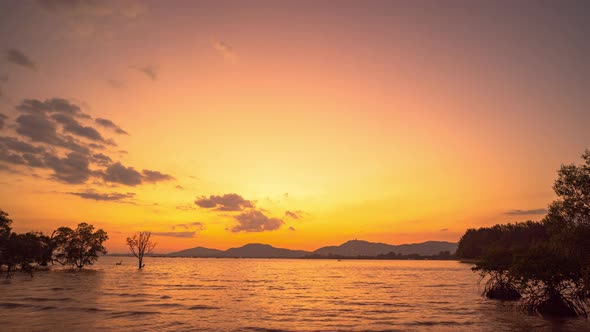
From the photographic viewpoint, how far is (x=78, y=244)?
110812 millimetres

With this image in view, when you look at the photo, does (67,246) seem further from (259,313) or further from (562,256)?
(562,256)

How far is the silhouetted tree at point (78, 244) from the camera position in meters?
109

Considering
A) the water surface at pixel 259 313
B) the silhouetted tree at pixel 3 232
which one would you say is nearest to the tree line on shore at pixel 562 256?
the water surface at pixel 259 313

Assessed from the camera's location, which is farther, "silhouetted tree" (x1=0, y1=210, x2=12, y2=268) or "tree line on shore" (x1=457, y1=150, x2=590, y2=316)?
"silhouetted tree" (x1=0, y1=210, x2=12, y2=268)

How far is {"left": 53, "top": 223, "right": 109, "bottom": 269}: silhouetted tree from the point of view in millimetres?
108750

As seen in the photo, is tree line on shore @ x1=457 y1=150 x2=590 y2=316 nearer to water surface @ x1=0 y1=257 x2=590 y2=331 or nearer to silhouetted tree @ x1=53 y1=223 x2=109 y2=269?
water surface @ x1=0 y1=257 x2=590 y2=331

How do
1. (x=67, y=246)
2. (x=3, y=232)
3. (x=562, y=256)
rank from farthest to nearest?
(x=67, y=246) < (x=3, y=232) < (x=562, y=256)

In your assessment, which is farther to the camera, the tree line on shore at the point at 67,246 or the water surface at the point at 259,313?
the tree line on shore at the point at 67,246

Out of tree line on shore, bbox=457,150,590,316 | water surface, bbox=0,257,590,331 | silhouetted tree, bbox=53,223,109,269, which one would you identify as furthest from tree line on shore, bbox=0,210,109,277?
tree line on shore, bbox=457,150,590,316

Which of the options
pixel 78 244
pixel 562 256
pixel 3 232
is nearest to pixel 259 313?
pixel 562 256

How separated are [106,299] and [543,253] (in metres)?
46.6

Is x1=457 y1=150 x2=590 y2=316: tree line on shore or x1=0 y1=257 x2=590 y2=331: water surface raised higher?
x1=457 y1=150 x2=590 y2=316: tree line on shore

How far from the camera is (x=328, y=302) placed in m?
45.3

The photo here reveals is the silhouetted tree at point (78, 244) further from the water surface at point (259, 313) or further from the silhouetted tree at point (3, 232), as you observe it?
the water surface at point (259, 313)
